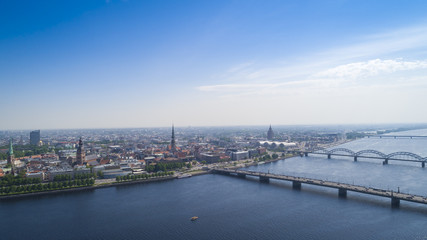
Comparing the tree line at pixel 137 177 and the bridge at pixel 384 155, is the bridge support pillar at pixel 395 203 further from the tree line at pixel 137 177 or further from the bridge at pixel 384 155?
the tree line at pixel 137 177

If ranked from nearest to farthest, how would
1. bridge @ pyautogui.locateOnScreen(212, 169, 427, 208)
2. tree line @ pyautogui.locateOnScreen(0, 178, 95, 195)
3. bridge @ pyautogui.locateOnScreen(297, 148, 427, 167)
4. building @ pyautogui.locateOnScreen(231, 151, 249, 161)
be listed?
1. bridge @ pyautogui.locateOnScreen(212, 169, 427, 208)
2. tree line @ pyautogui.locateOnScreen(0, 178, 95, 195)
3. bridge @ pyautogui.locateOnScreen(297, 148, 427, 167)
4. building @ pyautogui.locateOnScreen(231, 151, 249, 161)

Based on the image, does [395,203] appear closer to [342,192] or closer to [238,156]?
[342,192]

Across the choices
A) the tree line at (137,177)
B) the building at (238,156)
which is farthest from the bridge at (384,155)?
the tree line at (137,177)

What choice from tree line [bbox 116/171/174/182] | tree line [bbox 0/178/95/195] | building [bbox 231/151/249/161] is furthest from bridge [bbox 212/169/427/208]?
tree line [bbox 0/178/95/195]

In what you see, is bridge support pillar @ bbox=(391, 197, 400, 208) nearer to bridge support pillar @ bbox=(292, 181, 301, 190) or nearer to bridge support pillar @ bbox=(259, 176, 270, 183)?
bridge support pillar @ bbox=(292, 181, 301, 190)

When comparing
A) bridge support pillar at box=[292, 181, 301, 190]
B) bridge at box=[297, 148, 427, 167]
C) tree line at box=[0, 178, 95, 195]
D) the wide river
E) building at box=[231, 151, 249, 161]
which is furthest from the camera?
building at box=[231, 151, 249, 161]

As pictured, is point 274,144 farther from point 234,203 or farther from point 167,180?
point 234,203

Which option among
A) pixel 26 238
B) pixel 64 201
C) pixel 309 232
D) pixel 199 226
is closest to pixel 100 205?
pixel 64 201

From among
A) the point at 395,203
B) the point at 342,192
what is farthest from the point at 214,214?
the point at 395,203
